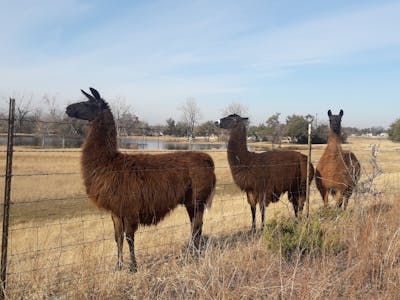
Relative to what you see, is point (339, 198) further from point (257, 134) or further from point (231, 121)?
point (257, 134)

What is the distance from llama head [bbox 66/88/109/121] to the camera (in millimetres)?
5797

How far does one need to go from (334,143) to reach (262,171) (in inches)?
79.9

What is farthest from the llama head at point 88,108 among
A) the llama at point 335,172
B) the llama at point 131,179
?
the llama at point 335,172

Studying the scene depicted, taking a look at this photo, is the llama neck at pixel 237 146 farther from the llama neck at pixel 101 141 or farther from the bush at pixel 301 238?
the llama neck at pixel 101 141

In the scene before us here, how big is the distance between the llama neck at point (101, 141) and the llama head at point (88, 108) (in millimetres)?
94

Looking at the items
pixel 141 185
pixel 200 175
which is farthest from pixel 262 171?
pixel 141 185

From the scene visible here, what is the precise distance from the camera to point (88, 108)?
5.86 metres

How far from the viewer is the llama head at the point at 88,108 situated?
580cm

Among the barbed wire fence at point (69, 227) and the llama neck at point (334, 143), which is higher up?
the llama neck at point (334, 143)

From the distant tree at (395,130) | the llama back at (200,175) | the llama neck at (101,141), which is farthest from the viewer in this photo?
the distant tree at (395,130)

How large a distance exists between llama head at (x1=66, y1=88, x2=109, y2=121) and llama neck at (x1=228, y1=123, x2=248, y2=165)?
3239 millimetres

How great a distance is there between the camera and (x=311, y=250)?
15.0 ft

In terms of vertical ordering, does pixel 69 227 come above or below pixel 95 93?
below

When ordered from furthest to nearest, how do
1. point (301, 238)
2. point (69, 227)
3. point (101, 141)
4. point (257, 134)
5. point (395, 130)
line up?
point (395, 130) < point (257, 134) < point (69, 227) < point (101, 141) < point (301, 238)
